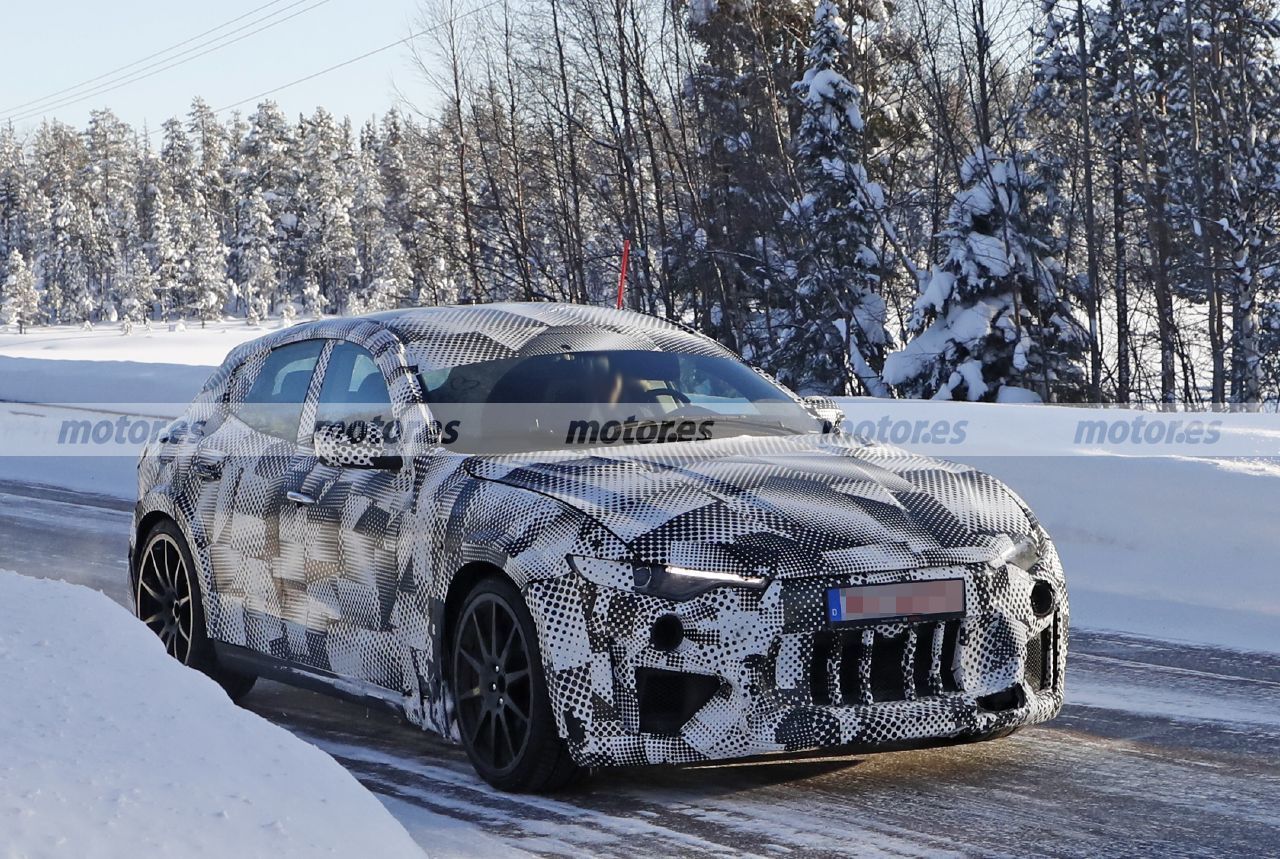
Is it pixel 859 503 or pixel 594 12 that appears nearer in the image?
pixel 859 503

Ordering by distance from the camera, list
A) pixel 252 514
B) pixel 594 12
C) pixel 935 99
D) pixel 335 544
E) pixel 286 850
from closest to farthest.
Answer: pixel 286 850 < pixel 335 544 < pixel 252 514 < pixel 935 99 < pixel 594 12

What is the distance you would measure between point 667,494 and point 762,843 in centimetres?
112

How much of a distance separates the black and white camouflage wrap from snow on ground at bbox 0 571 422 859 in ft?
2.58

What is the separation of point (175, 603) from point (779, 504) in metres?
3.15

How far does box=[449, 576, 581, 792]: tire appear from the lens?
4.96 m

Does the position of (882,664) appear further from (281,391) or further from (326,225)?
(326,225)

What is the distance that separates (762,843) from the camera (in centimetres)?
455

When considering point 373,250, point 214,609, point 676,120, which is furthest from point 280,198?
point 214,609

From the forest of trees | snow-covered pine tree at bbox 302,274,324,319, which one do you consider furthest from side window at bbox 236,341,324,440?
snow-covered pine tree at bbox 302,274,324,319

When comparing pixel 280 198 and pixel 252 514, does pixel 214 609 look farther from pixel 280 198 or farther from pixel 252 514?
pixel 280 198

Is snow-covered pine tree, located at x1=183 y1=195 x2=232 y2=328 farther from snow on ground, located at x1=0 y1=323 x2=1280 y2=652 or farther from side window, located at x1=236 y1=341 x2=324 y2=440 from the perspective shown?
side window, located at x1=236 y1=341 x2=324 y2=440

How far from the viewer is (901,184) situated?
3722cm

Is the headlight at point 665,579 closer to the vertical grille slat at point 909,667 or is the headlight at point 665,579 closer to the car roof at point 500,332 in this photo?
the vertical grille slat at point 909,667

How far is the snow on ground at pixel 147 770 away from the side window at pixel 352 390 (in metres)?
1.22
